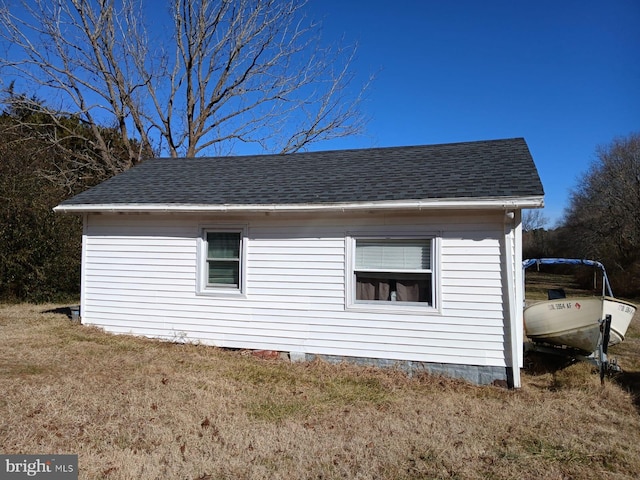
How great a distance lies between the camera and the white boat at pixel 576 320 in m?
6.76

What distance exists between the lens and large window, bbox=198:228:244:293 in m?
8.12

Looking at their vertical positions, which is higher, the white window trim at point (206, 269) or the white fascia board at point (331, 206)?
the white fascia board at point (331, 206)

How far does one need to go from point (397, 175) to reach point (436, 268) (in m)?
2.04

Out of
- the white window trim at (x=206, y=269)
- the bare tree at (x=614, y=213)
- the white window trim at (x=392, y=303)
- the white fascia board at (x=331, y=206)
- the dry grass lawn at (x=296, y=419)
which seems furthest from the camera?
the bare tree at (x=614, y=213)

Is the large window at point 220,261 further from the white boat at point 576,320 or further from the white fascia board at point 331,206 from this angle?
the white boat at point 576,320

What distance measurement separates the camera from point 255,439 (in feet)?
14.2

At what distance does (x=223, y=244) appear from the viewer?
823 centimetres

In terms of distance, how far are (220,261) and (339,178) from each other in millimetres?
2715

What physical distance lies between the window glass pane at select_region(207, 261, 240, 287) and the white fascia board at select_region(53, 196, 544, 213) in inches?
40.2

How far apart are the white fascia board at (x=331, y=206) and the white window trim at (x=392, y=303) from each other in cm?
51

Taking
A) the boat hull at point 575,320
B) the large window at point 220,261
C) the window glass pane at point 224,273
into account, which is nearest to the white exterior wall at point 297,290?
the large window at point 220,261

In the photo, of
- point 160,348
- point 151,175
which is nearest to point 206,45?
point 151,175

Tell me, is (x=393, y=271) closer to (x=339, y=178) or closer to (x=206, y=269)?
(x=339, y=178)

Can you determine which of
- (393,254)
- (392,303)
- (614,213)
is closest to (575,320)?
(392,303)
